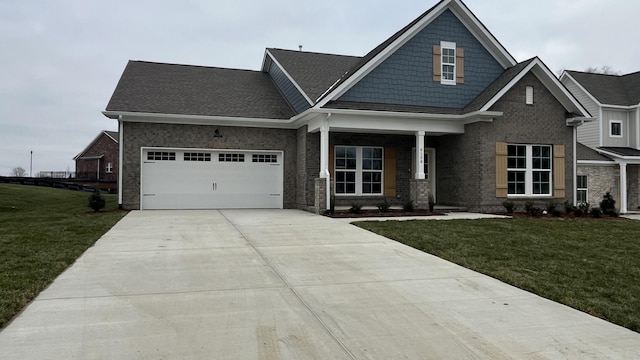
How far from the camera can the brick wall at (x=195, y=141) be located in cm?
1669

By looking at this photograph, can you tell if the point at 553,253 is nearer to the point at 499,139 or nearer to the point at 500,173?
the point at 500,173

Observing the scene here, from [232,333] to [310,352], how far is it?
81 cm

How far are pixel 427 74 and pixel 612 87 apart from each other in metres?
16.4

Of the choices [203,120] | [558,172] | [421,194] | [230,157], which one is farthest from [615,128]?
[203,120]

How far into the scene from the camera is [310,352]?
3.87 m

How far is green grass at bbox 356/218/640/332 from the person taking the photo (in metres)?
5.63

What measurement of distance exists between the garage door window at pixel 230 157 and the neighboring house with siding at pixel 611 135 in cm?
1458

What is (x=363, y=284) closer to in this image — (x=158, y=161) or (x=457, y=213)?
(x=457, y=213)

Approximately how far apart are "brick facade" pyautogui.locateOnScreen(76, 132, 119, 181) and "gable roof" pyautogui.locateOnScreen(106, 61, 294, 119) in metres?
22.0

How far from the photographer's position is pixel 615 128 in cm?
2534

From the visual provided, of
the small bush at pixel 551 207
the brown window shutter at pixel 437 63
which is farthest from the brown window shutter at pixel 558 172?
the brown window shutter at pixel 437 63

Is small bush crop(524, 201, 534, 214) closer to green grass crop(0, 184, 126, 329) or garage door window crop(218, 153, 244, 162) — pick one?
garage door window crop(218, 153, 244, 162)

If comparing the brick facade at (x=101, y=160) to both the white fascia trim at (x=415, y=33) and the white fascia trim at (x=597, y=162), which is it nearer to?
the white fascia trim at (x=415, y=33)

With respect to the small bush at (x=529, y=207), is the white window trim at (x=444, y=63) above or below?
above
